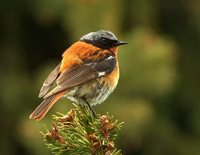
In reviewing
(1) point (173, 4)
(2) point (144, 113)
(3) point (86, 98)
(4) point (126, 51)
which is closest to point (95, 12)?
(4) point (126, 51)

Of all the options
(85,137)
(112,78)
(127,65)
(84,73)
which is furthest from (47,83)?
(127,65)

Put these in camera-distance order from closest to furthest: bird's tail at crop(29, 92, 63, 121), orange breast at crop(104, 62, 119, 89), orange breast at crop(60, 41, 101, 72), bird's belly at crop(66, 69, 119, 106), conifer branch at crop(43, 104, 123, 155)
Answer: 1. conifer branch at crop(43, 104, 123, 155)
2. bird's tail at crop(29, 92, 63, 121)
3. bird's belly at crop(66, 69, 119, 106)
4. orange breast at crop(60, 41, 101, 72)
5. orange breast at crop(104, 62, 119, 89)

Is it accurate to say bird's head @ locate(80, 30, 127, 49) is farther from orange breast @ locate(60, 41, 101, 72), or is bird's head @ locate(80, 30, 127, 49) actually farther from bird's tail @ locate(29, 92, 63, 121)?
bird's tail @ locate(29, 92, 63, 121)

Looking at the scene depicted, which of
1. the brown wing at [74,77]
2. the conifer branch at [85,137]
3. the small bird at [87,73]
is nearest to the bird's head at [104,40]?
the small bird at [87,73]

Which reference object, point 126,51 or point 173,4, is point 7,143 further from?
point 173,4

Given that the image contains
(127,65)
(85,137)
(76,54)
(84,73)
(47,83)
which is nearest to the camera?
(85,137)

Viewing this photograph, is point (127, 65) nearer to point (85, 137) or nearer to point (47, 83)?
point (47, 83)

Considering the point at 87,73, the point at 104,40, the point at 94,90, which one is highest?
the point at 104,40

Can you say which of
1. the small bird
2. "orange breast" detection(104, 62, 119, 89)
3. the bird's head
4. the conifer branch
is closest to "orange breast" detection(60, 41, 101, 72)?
the small bird
